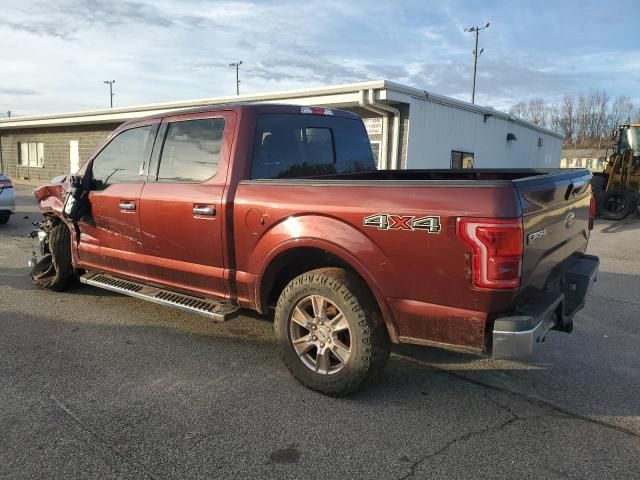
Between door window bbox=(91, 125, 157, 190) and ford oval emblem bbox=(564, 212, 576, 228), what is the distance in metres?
3.43

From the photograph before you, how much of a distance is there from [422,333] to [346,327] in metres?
0.53

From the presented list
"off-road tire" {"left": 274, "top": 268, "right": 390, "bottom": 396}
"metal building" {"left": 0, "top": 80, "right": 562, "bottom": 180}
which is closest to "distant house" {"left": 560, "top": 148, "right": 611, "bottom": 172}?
"metal building" {"left": 0, "top": 80, "right": 562, "bottom": 180}

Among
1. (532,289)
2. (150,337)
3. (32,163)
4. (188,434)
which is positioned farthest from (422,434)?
(32,163)

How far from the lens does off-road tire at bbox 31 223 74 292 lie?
223 inches

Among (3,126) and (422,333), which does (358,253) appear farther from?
(3,126)

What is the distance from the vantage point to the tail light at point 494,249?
2699 millimetres

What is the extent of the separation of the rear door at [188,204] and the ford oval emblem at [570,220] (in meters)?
2.42

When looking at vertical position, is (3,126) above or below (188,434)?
above

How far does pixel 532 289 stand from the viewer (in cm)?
311

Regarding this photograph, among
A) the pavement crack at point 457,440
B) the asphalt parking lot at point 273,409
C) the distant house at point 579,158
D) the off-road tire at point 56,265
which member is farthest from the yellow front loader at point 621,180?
the distant house at point 579,158

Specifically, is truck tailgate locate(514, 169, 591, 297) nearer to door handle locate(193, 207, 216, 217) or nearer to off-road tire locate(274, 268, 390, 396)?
off-road tire locate(274, 268, 390, 396)

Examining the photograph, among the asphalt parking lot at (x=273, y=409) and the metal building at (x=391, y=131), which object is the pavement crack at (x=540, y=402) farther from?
the metal building at (x=391, y=131)

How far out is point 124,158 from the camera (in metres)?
4.89

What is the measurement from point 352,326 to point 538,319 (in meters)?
1.10
